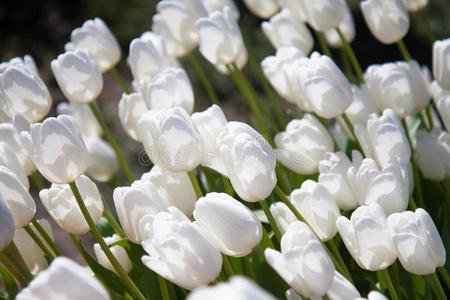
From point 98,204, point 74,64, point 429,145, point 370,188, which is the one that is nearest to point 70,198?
point 98,204

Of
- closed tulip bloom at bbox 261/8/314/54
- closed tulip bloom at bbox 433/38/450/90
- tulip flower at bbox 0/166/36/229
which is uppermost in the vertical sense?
tulip flower at bbox 0/166/36/229

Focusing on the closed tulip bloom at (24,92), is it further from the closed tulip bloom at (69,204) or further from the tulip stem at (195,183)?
the tulip stem at (195,183)

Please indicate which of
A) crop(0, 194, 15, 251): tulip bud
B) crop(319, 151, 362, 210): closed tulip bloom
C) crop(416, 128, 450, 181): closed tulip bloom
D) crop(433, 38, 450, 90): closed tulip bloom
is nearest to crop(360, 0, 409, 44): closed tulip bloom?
crop(433, 38, 450, 90): closed tulip bloom

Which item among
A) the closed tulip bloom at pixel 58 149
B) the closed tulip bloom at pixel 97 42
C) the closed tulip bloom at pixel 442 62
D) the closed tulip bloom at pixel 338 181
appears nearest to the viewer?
the closed tulip bloom at pixel 58 149

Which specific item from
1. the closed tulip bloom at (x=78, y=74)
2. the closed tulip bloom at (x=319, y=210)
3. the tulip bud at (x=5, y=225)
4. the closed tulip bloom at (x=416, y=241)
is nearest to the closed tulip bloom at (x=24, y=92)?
the closed tulip bloom at (x=78, y=74)

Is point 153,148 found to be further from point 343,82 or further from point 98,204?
point 343,82

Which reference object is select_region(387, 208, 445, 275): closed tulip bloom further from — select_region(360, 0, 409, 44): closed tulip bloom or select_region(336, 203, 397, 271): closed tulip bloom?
select_region(360, 0, 409, 44): closed tulip bloom
